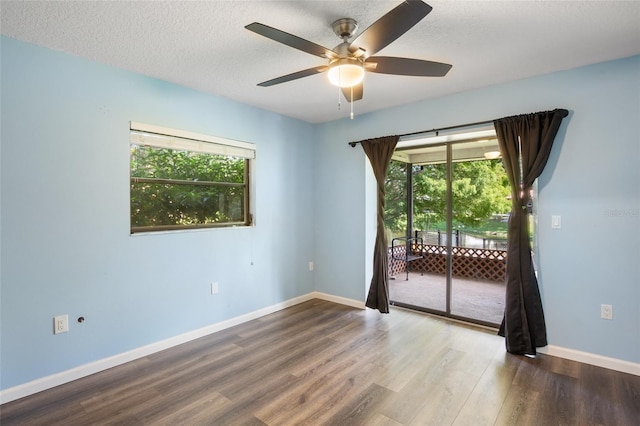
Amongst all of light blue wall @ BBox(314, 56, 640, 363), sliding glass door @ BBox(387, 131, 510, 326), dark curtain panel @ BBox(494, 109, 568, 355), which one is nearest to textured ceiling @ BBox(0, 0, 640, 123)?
light blue wall @ BBox(314, 56, 640, 363)

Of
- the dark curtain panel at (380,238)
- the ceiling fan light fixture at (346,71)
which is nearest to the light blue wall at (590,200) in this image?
the dark curtain panel at (380,238)

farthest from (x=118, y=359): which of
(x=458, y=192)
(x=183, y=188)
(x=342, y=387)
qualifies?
(x=458, y=192)

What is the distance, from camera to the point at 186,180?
3145 mm

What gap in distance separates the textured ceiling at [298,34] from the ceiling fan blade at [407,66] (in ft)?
0.86

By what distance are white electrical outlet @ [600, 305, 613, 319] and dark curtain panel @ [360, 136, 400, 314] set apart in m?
1.88

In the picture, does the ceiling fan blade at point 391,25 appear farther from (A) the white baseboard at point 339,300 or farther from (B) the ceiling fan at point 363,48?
(A) the white baseboard at point 339,300

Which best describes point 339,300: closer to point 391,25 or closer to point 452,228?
point 452,228

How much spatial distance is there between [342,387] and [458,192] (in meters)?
2.60

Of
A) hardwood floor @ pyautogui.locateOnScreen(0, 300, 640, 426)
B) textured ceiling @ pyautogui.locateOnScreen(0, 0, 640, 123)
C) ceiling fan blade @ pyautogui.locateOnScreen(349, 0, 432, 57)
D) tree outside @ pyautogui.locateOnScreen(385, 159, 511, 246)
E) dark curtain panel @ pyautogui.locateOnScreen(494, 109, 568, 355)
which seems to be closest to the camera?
ceiling fan blade @ pyautogui.locateOnScreen(349, 0, 432, 57)

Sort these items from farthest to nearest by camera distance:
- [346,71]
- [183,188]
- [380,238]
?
[380,238] → [183,188] → [346,71]

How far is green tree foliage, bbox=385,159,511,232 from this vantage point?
3.63m

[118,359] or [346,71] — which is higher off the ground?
[346,71]

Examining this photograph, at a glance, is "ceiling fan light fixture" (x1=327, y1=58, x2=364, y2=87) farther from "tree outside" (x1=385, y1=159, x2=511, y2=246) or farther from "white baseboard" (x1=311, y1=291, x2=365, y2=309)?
"white baseboard" (x1=311, y1=291, x2=365, y2=309)

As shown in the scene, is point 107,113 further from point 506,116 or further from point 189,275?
point 506,116
